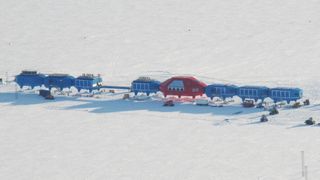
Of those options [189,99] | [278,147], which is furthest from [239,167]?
[189,99]

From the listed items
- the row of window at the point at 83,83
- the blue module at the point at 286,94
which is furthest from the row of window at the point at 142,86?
the blue module at the point at 286,94

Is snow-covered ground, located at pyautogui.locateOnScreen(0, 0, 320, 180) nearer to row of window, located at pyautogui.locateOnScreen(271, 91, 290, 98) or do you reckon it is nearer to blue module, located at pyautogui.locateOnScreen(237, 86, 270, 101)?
blue module, located at pyautogui.locateOnScreen(237, 86, 270, 101)

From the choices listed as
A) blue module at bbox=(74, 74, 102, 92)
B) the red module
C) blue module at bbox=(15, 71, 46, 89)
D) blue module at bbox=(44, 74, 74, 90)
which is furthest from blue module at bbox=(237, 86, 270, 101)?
blue module at bbox=(15, 71, 46, 89)

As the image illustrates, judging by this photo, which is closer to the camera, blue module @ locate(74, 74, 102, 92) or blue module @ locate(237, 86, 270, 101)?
blue module @ locate(237, 86, 270, 101)

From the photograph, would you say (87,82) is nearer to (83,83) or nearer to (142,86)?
(83,83)

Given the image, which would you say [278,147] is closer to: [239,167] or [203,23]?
[239,167]

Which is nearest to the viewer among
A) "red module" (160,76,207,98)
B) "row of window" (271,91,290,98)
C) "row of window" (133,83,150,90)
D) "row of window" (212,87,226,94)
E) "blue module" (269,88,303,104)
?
"blue module" (269,88,303,104)
